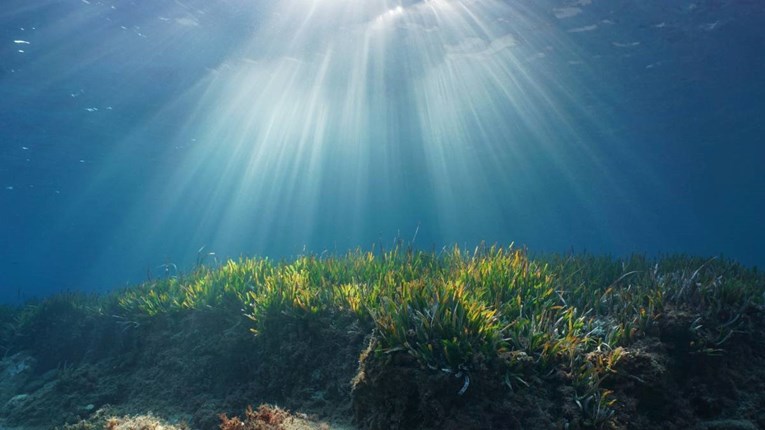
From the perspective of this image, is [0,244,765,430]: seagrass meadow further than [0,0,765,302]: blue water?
No

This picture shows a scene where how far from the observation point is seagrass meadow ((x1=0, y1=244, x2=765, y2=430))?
3.61m

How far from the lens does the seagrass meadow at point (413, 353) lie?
361cm

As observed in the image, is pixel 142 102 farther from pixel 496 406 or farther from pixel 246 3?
pixel 496 406

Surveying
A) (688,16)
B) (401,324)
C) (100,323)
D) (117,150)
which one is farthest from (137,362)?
(117,150)

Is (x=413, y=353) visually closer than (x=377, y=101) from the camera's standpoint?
Yes

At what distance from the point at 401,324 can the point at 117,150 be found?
41.0 meters

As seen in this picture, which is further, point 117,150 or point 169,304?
point 117,150

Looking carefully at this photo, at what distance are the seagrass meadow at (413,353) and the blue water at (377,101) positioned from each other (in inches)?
73.8

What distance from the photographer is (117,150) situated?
3719 cm

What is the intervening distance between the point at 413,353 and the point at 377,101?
88.0 ft

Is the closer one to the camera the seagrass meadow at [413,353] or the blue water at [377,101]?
the seagrass meadow at [413,353]

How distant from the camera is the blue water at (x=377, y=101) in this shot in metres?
18.4

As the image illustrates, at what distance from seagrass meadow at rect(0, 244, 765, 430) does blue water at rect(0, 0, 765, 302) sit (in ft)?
6.15

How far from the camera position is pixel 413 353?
3.64 meters
